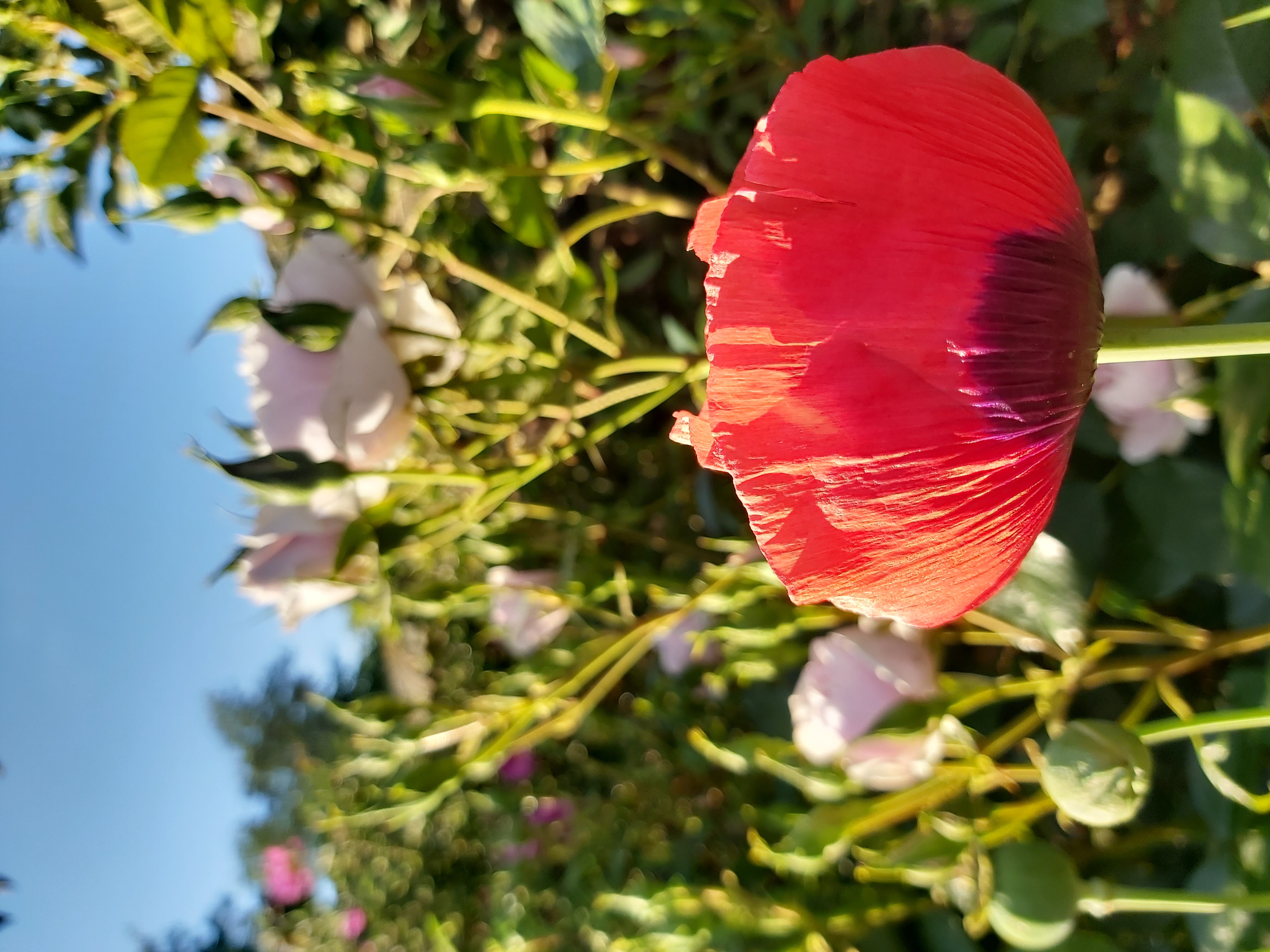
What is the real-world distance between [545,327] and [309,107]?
161mm

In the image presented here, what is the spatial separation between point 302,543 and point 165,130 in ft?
0.61

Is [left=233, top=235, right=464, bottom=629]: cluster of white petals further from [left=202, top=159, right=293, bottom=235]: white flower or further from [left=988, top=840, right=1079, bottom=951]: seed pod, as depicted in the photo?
[left=988, top=840, right=1079, bottom=951]: seed pod

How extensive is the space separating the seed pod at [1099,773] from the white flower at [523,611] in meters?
0.33

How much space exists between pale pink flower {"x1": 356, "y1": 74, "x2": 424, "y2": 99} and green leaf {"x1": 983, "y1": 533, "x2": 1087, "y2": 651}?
1.02ft

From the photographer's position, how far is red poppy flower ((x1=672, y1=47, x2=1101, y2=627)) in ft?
0.54

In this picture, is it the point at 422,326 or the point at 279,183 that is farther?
the point at 279,183

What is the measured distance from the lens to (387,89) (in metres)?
0.34

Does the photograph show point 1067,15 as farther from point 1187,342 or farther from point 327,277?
point 327,277

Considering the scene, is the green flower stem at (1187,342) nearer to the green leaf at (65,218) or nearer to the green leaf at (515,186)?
the green leaf at (515,186)

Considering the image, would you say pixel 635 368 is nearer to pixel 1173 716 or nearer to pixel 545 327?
pixel 545 327

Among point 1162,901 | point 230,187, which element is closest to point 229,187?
point 230,187

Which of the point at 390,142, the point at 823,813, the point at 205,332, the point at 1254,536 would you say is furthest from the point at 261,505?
the point at 1254,536

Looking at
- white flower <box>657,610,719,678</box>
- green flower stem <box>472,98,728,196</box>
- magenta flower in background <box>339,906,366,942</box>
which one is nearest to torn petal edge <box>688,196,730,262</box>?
green flower stem <box>472,98,728,196</box>

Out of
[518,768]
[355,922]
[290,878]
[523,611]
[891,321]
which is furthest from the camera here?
[290,878]
